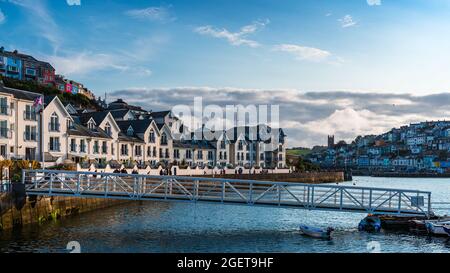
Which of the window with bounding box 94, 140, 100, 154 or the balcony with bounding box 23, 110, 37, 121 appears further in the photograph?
the window with bounding box 94, 140, 100, 154

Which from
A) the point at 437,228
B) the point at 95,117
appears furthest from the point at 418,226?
the point at 95,117

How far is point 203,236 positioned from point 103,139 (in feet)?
Answer: 135

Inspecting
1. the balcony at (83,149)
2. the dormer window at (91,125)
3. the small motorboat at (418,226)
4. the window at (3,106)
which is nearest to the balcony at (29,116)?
the window at (3,106)

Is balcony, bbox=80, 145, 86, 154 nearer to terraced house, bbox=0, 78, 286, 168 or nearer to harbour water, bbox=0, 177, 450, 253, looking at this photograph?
terraced house, bbox=0, 78, 286, 168

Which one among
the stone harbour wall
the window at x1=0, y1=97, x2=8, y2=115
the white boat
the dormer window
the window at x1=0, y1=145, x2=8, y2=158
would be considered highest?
the window at x1=0, y1=97, x2=8, y2=115

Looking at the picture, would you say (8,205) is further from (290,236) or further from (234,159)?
(234,159)

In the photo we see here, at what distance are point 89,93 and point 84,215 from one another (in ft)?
420

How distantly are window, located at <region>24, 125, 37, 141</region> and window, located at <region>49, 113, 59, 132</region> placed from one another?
9.28ft

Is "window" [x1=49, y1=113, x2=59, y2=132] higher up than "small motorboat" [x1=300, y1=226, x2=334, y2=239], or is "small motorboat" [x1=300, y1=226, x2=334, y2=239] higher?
"window" [x1=49, y1=113, x2=59, y2=132]

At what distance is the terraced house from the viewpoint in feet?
173

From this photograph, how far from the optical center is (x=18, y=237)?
2891cm

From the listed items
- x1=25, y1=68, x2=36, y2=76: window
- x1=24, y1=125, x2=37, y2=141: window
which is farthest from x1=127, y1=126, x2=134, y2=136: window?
x1=25, y1=68, x2=36, y2=76: window

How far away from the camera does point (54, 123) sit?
5878 cm
